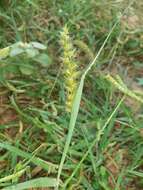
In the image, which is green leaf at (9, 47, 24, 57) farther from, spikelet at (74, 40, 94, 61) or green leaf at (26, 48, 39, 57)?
spikelet at (74, 40, 94, 61)

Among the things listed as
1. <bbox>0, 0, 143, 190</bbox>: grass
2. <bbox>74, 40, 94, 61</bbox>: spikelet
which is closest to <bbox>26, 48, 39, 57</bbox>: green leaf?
<bbox>0, 0, 143, 190</bbox>: grass

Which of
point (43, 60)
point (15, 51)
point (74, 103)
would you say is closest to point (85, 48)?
point (43, 60)

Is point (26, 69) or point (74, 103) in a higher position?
point (74, 103)

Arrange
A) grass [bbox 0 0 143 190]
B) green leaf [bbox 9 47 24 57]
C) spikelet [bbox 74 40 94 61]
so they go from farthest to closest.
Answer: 1. spikelet [bbox 74 40 94 61]
2. green leaf [bbox 9 47 24 57]
3. grass [bbox 0 0 143 190]

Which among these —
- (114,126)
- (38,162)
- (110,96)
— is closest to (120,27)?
(110,96)

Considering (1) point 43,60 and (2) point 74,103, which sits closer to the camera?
(2) point 74,103

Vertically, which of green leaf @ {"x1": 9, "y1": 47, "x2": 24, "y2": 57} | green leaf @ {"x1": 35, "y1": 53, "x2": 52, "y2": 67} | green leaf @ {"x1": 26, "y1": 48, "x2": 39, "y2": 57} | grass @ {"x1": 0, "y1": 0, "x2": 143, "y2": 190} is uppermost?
green leaf @ {"x1": 9, "y1": 47, "x2": 24, "y2": 57}

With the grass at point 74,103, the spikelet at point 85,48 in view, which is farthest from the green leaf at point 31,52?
the spikelet at point 85,48

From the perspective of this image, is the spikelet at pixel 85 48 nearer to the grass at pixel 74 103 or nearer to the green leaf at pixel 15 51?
the grass at pixel 74 103

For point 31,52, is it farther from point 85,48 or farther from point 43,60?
point 85,48
